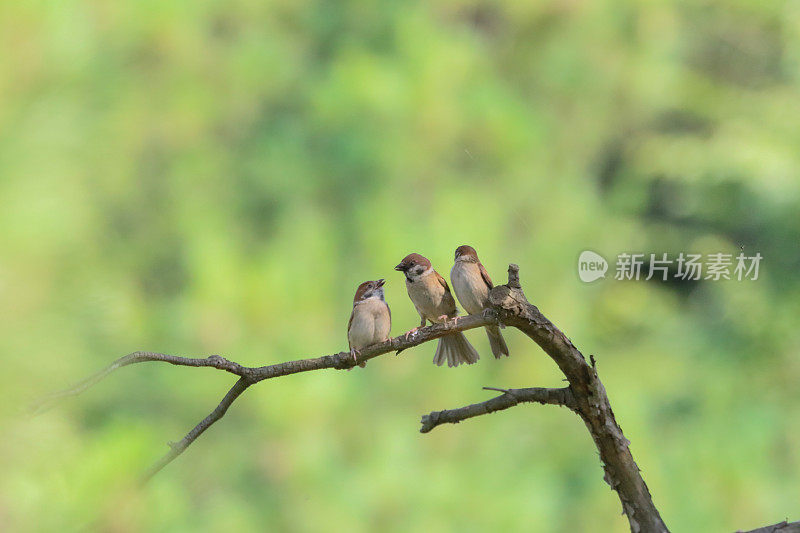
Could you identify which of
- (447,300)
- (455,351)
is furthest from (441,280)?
(455,351)

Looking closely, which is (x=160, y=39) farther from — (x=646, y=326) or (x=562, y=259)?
(x=646, y=326)

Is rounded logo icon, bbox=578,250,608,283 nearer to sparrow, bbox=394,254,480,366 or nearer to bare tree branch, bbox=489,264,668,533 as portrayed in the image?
sparrow, bbox=394,254,480,366

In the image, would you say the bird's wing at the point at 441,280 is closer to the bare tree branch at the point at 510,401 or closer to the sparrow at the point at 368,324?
the sparrow at the point at 368,324

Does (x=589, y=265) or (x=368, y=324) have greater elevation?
(x=589, y=265)

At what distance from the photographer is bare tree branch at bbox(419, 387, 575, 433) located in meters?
1.47

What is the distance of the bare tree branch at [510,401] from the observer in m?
1.47

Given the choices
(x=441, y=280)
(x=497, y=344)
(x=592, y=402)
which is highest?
(x=441, y=280)

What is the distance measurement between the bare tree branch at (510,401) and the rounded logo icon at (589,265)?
93.4 inches

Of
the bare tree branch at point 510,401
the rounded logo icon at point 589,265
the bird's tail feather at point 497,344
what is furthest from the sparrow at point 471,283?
the rounded logo icon at point 589,265

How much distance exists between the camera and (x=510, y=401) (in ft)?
4.87

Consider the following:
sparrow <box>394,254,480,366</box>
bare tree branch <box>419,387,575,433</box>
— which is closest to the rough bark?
bare tree branch <box>419,387,575,433</box>

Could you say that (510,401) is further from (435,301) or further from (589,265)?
(589,265)

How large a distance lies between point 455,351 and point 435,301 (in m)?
0.14

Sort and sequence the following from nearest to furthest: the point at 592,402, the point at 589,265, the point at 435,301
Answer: the point at 592,402, the point at 435,301, the point at 589,265
